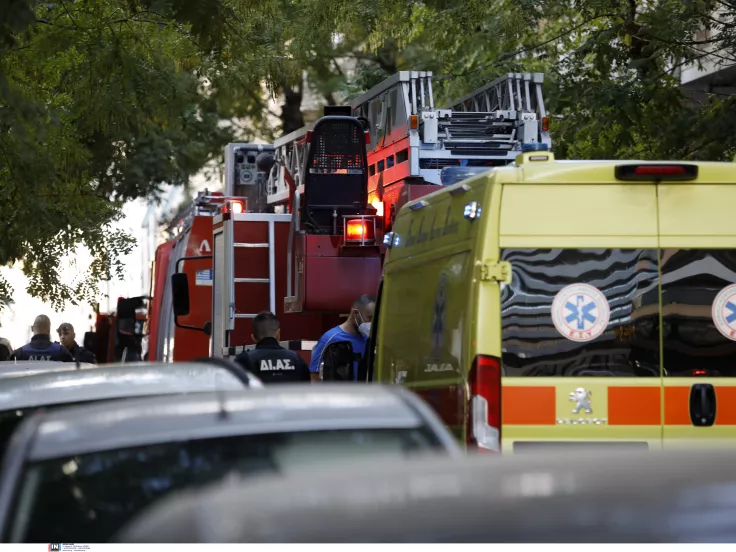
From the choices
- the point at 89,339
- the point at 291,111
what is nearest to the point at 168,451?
the point at 89,339

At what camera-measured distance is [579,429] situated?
6801 millimetres

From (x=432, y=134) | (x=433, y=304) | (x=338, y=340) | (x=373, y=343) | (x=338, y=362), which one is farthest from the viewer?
(x=432, y=134)

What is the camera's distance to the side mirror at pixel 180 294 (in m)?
13.6

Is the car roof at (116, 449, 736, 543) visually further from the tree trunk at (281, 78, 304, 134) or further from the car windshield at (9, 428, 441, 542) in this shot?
the tree trunk at (281, 78, 304, 134)

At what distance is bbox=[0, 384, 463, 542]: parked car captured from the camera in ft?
12.4

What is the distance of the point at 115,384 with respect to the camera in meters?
5.26

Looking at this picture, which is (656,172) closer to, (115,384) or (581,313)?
(581,313)

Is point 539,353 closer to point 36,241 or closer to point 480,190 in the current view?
point 480,190

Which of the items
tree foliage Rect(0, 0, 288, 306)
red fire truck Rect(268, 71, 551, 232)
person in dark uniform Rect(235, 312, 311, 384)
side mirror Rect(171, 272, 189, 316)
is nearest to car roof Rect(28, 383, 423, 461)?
tree foliage Rect(0, 0, 288, 306)

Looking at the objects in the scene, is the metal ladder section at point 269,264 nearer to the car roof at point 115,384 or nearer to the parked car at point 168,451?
the car roof at point 115,384

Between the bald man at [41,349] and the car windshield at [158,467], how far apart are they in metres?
10.4

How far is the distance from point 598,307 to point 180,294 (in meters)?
7.43

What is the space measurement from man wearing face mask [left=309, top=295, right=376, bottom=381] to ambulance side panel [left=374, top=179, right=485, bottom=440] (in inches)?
61.1
